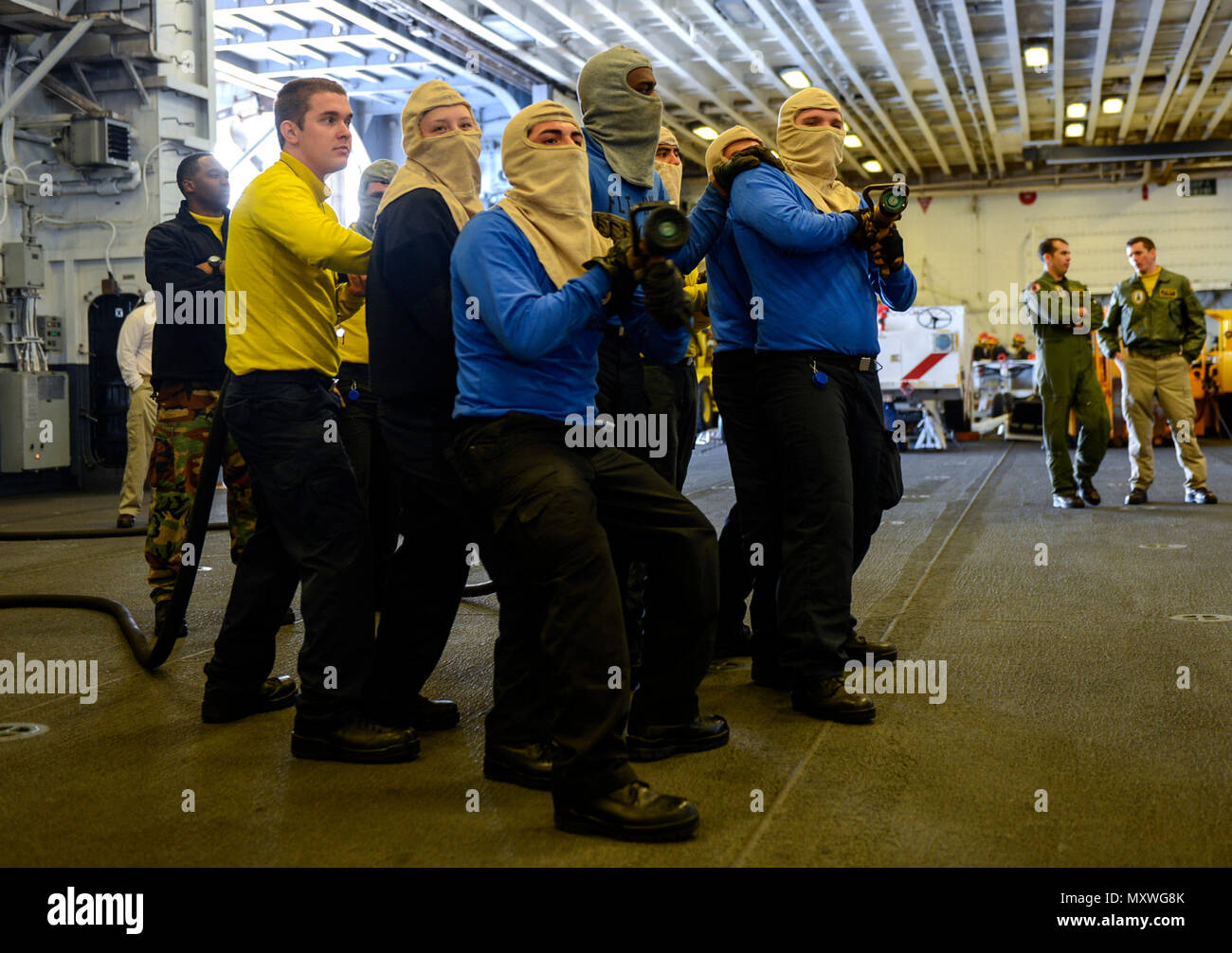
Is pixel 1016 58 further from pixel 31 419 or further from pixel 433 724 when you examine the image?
pixel 433 724

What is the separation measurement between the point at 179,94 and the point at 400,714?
33.4ft

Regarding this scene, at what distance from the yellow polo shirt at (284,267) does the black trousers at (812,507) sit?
4.07 feet

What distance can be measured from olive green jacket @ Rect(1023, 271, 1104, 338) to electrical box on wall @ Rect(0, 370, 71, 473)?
896 centimetres

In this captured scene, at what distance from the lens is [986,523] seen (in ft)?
25.0

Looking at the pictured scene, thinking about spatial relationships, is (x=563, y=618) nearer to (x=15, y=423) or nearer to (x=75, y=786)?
(x=75, y=786)

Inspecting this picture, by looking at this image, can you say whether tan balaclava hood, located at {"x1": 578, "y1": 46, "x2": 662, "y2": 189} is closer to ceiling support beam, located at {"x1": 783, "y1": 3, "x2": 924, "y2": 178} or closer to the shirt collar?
the shirt collar

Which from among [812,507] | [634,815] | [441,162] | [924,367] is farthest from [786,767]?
[924,367]

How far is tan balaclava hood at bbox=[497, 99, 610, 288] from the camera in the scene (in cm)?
265

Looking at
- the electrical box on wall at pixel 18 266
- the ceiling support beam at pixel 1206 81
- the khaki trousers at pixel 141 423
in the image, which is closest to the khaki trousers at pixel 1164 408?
the khaki trousers at pixel 141 423

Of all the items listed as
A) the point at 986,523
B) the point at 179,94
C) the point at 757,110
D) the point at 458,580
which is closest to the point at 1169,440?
the point at 757,110

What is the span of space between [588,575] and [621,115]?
1.51m

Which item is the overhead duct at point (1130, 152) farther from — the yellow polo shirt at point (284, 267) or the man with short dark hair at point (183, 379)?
the yellow polo shirt at point (284, 267)

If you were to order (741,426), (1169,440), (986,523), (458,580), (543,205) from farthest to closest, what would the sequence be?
(1169,440) < (986,523) < (741,426) < (458,580) < (543,205)

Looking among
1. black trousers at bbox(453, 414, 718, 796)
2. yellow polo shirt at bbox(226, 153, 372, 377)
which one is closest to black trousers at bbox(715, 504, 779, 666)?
black trousers at bbox(453, 414, 718, 796)
